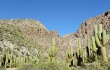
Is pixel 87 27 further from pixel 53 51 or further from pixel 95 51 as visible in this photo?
pixel 95 51

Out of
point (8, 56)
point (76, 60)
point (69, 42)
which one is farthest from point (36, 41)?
point (76, 60)

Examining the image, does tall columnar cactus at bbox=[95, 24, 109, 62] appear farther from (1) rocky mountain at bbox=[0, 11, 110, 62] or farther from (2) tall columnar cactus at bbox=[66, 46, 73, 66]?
(1) rocky mountain at bbox=[0, 11, 110, 62]

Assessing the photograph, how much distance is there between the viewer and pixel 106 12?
8188 cm

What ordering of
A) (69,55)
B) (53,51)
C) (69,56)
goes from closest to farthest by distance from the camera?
(53,51) → (69,55) → (69,56)

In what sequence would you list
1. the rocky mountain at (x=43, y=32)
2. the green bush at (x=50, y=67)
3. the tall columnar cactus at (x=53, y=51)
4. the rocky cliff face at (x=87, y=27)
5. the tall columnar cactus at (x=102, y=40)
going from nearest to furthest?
the tall columnar cactus at (x=102, y=40) < the green bush at (x=50, y=67) < the tall columnar cactus at (x=53, y=51) < the rocky mountain at (x=43, y=32) < the rocky cliff face at (x=87, y=27)

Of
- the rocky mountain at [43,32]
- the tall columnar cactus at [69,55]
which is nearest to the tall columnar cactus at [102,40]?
the tall columnar cactus at [69,55]

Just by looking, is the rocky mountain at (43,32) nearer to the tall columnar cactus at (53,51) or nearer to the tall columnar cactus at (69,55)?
the tall columnar cactus at (69,55)

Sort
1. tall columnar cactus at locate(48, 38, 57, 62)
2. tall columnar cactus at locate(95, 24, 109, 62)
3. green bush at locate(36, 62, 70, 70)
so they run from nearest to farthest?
tall columnar cactus at locate(95, 24, 109, 62) < green bush at locate(36, 62, 70, 70) < tall columnar cactus at locate(48, 38, 57, 62)

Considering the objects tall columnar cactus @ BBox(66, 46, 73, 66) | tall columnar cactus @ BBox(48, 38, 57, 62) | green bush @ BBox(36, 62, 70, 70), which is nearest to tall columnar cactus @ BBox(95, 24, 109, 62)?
green bush @ BBox(36, 62, 70, 70)

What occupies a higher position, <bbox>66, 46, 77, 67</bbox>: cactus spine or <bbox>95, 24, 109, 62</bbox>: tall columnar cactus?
<bbox>95, 24, 109, 62</bbox>: tall columnar cactus

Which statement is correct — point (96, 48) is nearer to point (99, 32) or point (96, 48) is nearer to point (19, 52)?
point (99, 32)

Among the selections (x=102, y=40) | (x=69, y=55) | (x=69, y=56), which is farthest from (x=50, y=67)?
(x=69, y=56)

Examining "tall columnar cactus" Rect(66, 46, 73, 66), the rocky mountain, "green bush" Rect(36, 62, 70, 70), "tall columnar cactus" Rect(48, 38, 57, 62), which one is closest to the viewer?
"green bush" Rect(36, 62, 70, 70)

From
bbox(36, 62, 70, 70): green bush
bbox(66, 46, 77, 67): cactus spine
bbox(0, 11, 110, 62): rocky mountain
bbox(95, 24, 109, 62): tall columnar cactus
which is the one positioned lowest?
bbox(36, 62, 70, 70): green bush
